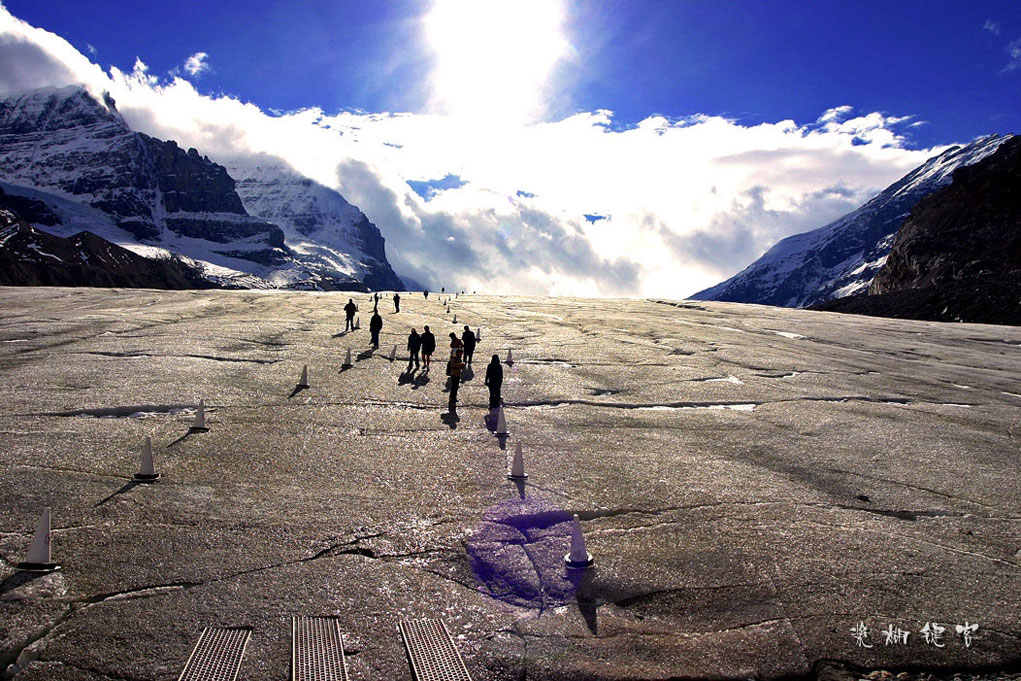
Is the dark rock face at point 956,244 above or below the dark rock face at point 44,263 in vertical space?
above

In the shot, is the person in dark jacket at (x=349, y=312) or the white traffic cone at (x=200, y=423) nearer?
the white traffic cone at (x=200, y=423)

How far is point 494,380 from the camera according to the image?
16234 mm

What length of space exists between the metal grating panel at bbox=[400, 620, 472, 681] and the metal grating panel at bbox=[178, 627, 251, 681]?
4.87 feet

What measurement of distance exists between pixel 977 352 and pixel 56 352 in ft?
122

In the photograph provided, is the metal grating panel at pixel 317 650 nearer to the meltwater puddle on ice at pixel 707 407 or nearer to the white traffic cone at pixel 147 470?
the white traffic cone at pixel 147 470

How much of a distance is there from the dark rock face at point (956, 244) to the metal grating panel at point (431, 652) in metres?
69.6

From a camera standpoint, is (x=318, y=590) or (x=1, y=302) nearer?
(x=318, y=590)

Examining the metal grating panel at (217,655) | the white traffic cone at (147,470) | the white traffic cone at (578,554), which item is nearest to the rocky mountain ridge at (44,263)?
the white traffic cone at (147,470)

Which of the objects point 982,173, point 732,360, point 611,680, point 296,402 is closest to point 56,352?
point 296,402

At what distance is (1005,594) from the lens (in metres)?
7.74

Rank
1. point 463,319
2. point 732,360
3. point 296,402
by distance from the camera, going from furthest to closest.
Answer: point 463,319, point 732,360, point 296,402

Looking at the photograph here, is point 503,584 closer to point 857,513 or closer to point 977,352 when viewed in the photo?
point 857,513

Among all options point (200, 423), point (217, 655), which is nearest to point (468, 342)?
point (200, 423)

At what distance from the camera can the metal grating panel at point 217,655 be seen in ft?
18.8
